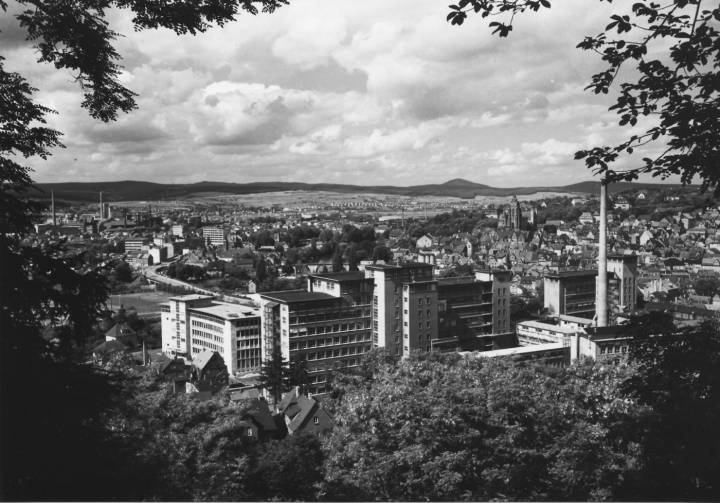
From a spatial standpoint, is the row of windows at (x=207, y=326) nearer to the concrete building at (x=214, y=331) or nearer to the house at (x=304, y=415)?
the concrete building at (x=214, y=331)

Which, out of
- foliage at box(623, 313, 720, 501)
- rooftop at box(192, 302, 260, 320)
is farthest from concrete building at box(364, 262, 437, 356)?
foliage at box(623, 313, 720, 501)

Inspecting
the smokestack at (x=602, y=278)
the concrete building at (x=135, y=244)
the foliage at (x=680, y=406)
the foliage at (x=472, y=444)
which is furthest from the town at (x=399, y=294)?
the foliage at (x=472, y=444)

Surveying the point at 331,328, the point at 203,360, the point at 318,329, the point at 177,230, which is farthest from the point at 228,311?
the point at 177,230

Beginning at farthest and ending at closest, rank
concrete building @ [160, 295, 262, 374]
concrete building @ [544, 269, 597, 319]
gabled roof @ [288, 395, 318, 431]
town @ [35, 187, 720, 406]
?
concrete building @ [544, 269, 597, 319]
concrete building @ [160, 295, 262, 374]
town @ [35, 187, 720, 406]
gabled roof @ [288, 395, 318, 431]

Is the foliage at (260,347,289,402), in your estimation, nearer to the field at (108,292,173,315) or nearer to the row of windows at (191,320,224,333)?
the row of windows at (191,320,224,333)

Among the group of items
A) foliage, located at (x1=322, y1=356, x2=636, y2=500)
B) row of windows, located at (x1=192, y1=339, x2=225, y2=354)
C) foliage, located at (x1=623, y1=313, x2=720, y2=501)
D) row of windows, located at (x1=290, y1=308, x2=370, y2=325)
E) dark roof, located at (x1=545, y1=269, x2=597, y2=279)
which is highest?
foliage, located at (x1=623, y1=313, x2=720, y2=501)

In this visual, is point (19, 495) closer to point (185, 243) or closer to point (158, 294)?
point (158, 294)
